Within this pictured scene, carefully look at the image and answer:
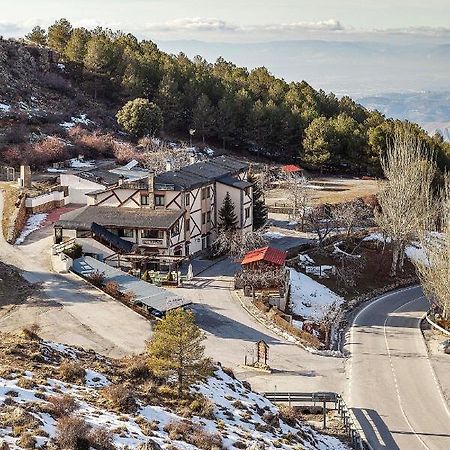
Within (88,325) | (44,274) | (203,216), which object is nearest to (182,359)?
(88,325)

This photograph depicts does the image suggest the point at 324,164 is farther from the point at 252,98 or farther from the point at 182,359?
the point at 182,359

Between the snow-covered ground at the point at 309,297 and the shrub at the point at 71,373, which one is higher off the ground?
the shrub at the point at 71,373

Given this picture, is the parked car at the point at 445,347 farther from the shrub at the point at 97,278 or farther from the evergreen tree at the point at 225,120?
the evergreen tree at the point at 225,120

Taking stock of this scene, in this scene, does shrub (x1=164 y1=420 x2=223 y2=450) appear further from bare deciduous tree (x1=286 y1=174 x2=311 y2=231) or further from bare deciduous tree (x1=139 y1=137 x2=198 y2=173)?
bare deciduous tree (x1=139 y1=137 x2=198 y2=173)

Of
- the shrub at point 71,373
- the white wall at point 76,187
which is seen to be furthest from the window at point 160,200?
the shrub at point 71,373

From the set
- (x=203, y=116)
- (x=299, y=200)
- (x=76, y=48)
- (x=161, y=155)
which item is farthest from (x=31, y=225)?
(x=76, y=48)

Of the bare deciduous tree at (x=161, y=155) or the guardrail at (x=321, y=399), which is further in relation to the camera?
the bare deciduous tree at (x=161, y=155)

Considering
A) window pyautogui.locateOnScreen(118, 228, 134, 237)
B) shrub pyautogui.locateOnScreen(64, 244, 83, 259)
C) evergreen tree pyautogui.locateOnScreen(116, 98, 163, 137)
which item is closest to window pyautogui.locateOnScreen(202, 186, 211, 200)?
window pyautogui.locateOnScreen(118, 228, 134, 237)
